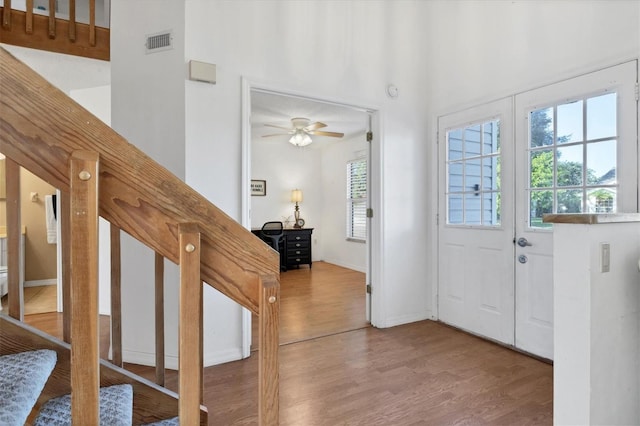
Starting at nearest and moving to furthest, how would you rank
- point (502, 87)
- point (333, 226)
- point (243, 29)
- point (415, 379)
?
1. point (415, 379)
2. point (243, 29)
3. point (502, 87)
4. point (333, 226)

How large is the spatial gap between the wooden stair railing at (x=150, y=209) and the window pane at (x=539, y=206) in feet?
8.46

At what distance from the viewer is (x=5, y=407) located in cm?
79

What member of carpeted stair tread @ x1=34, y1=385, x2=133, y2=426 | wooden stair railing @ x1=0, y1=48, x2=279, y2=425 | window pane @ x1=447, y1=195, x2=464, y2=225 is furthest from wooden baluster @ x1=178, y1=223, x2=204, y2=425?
window pane @ x1=447, y1=195, x2=464, y2=225

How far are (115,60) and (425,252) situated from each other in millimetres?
3278

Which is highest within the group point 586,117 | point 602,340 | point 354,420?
point 586,117

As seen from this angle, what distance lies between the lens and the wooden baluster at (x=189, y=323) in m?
0.72

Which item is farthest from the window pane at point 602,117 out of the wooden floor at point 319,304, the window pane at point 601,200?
the wooden floor at point 319,304

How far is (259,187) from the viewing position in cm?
702

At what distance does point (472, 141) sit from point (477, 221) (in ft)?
2.46

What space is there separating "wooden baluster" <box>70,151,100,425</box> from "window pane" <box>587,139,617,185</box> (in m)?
2.88

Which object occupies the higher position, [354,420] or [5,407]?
[5,407]

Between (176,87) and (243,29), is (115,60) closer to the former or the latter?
(176,87)

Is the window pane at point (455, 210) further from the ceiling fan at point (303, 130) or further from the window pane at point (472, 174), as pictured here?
the ceiling fan at point (303, 130)

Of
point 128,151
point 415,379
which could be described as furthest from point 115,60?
point 415,379
